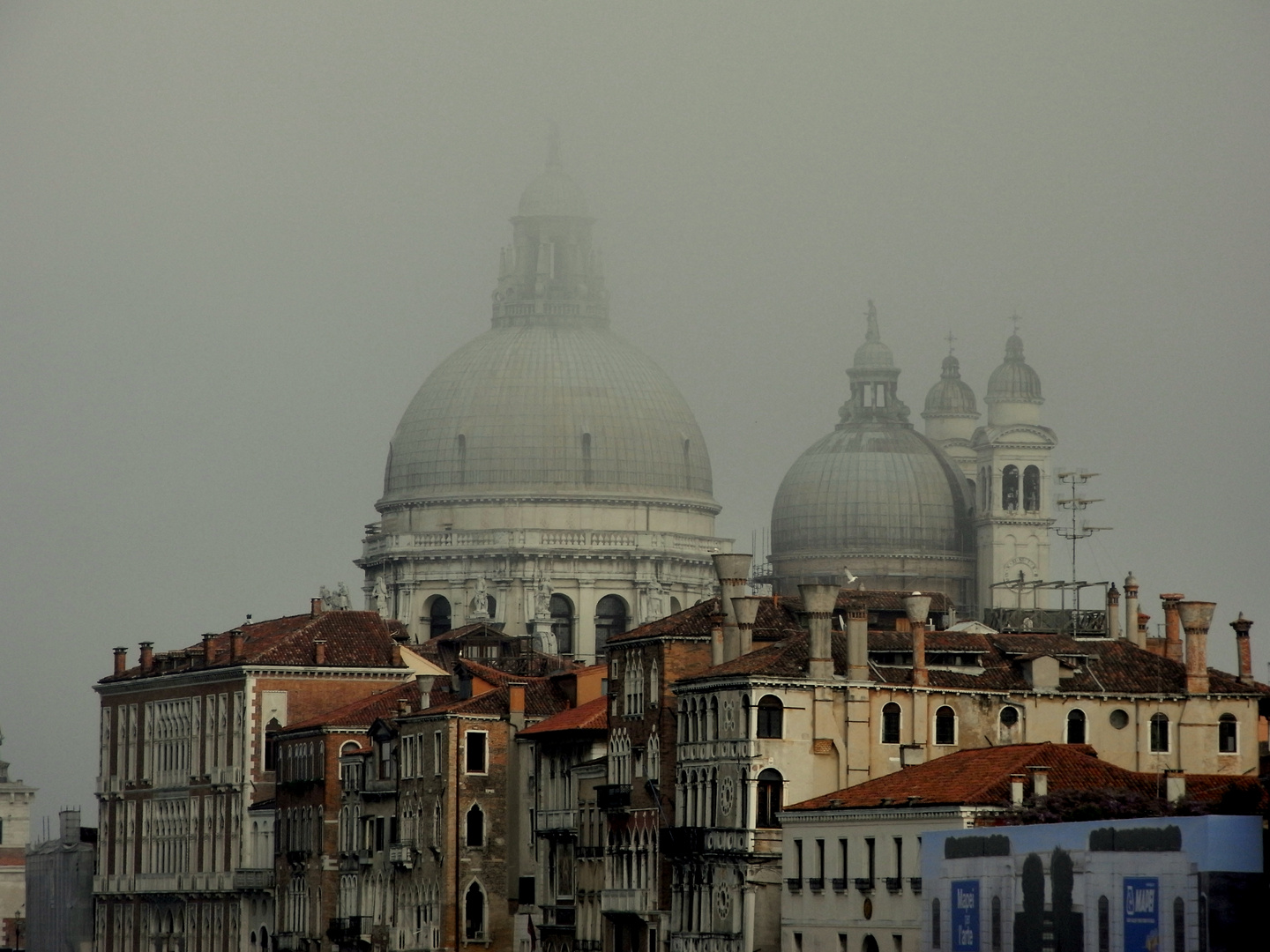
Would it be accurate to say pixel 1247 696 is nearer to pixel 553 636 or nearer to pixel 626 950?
pixel 626 950

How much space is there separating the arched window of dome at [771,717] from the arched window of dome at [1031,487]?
81292 millimetres

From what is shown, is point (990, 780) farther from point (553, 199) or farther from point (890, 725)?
point (553, 199)

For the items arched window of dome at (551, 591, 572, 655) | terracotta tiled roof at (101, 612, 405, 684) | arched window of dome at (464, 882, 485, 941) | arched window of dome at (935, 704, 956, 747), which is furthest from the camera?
arched window of dome at (551, 591, 572, 655)

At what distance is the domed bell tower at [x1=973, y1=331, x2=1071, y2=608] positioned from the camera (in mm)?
172125

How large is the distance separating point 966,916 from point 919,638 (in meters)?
14.6

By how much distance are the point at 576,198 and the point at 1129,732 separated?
286 feet

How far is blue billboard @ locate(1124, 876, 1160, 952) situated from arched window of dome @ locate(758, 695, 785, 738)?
1831 cm

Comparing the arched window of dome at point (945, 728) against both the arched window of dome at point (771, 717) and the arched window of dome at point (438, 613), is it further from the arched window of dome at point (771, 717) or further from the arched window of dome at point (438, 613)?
the arched window of dome at point (438, 613)

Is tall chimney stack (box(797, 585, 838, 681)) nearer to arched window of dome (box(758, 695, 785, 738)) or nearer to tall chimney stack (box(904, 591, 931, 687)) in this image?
arched window of dome (box(758, 695, 785, 738))

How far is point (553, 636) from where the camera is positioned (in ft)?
537

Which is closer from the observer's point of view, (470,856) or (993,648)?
(993,648)

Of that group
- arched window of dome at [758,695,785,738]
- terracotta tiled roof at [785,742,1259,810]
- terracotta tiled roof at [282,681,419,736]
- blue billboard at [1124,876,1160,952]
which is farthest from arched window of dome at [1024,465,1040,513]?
blue billboard at [1124,876,1160,952]

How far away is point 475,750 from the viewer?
10725 centimetres

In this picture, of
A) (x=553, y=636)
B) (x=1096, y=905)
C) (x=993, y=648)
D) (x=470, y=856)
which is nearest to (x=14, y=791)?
(x=553, y=636)
